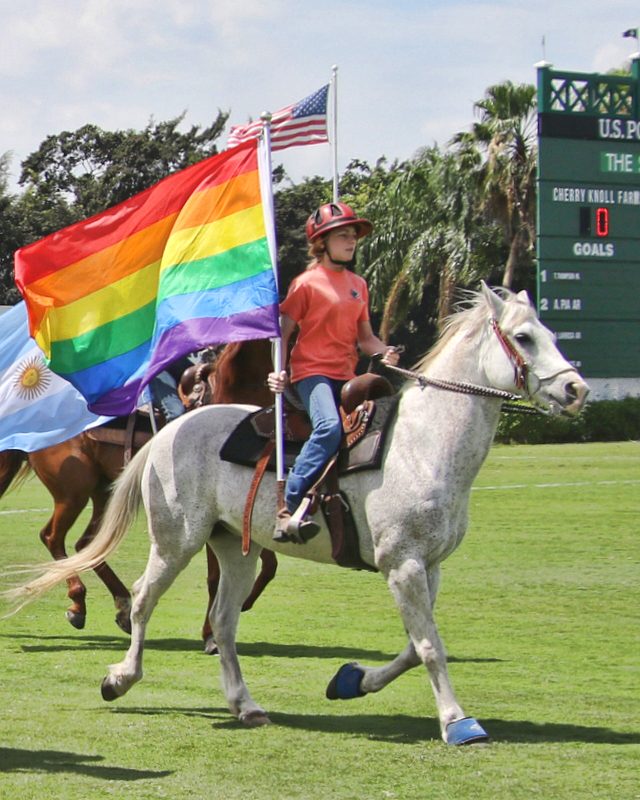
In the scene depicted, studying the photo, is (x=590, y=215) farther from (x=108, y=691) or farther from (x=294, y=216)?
(x=294, y=216)

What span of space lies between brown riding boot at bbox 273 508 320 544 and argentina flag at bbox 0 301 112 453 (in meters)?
3.58

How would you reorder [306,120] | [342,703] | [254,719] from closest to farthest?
[254,719] → [342,703] → [306,120]

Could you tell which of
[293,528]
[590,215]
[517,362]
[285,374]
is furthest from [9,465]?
[590,215]

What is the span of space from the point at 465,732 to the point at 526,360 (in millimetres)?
1792

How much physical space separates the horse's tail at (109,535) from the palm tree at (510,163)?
29328 mm

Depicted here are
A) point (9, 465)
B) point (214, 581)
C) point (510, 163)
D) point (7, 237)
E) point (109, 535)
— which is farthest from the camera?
point (7, 237)

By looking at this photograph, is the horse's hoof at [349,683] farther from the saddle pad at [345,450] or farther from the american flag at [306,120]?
the american flag at [306,120]

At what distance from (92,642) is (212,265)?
337 centimetres

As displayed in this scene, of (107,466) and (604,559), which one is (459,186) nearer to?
(604,559)

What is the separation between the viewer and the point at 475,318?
638 centimetres

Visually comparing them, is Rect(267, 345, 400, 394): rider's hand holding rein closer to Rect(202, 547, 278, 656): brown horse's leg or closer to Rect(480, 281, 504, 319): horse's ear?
Rect(480, 281, 504, 319): horse's ear

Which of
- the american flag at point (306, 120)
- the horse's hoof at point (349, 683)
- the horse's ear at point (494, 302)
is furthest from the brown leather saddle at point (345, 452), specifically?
the american flag at point (306, 120)

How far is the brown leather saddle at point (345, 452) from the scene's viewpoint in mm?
6410

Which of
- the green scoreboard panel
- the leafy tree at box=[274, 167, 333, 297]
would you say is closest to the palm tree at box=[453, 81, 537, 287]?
the green scoreboard panel
